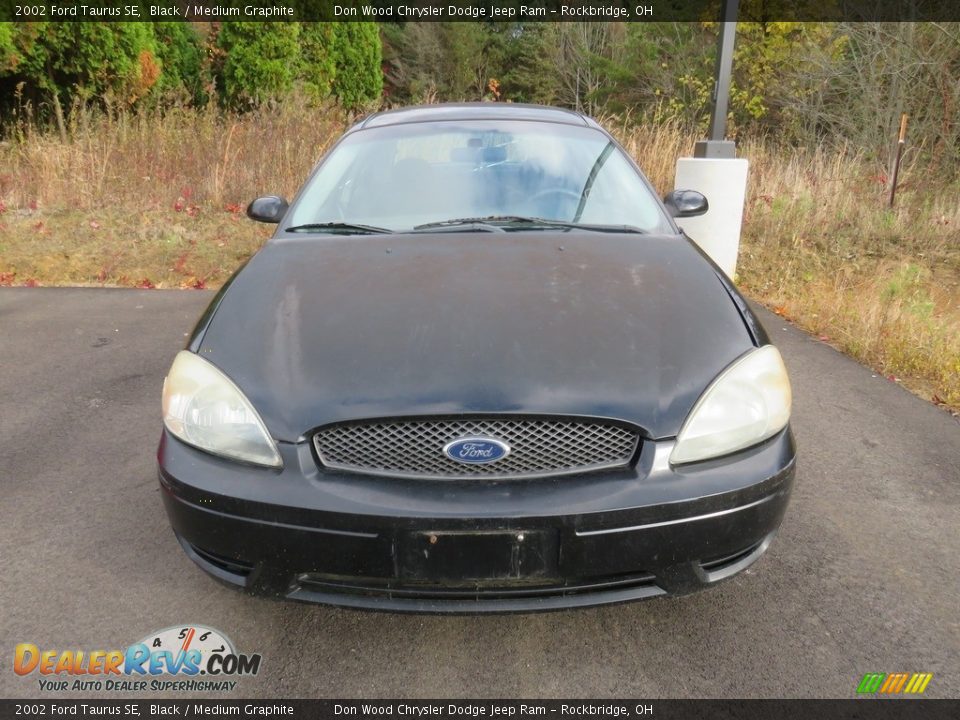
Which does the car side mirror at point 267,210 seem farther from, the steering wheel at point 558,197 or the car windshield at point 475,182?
the steering wheel at point 558,197

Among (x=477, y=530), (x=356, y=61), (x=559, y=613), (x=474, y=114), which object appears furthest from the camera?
(x=356, y=61)

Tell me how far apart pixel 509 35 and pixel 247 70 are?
2997cm

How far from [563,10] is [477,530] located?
123ft

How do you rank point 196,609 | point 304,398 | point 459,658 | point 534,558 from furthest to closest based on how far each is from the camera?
point 196,609 < point 459,658 < point 304,398 < point 534,558

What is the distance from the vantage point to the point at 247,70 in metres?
14.8

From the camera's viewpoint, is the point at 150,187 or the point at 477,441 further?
the point at 150,187

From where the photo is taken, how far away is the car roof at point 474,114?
3422 millimetres

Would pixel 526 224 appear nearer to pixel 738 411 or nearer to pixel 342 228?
pixel 342 228

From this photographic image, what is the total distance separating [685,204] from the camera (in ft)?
11.0

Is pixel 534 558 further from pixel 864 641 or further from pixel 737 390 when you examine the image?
pixel 864 641

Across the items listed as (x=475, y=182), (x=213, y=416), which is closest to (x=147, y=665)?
(x=213, y=416)

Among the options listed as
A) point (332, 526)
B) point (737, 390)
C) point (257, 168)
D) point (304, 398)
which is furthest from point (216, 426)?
point (257, 168)

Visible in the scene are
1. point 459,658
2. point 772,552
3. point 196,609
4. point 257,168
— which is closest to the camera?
point 459,658
